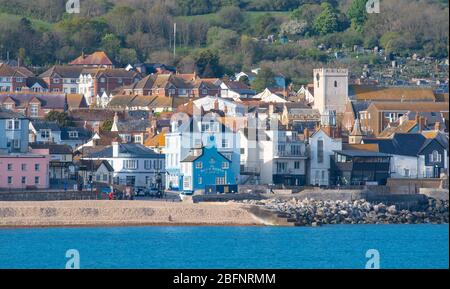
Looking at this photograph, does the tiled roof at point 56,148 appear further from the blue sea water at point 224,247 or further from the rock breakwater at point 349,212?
the blue sea water at point 224,247

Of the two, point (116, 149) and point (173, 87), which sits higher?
point (173, 87)

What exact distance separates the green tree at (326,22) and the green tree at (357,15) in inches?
46.1

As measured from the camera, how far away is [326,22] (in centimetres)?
11112

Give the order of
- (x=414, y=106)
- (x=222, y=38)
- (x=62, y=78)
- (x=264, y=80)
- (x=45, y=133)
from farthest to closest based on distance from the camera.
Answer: (x=222, y=38), (x=264, y=80), (x=62, y=78), (x=414, y=106), (x=45, y=133)

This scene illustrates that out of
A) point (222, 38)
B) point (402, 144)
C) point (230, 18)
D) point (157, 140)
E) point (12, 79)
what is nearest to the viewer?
point (402, 144)

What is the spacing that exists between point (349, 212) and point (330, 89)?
2878 cm

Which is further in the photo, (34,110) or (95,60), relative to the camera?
(95,60)

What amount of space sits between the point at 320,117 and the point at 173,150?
608 inches

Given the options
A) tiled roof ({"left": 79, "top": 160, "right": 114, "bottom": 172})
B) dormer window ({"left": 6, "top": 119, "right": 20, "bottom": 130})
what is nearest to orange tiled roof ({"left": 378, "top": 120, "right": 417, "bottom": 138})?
tiled roof ({"left": 79, "top": 160, "right": 114, "bottom": 172})

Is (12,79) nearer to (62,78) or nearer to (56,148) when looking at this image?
(62,78)

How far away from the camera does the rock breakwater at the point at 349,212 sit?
4919 cm

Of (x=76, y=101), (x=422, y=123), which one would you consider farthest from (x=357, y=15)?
(x=422, y=123)

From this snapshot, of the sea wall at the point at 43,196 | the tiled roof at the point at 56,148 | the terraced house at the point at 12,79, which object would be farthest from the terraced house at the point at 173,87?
the sea wall at the point at 43,196
